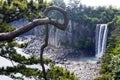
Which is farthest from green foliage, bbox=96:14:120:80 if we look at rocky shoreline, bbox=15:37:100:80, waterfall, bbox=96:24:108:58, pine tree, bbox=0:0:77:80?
pine tree, bbox=0:0:77:80

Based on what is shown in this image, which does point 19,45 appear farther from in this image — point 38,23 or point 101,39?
point 101,39

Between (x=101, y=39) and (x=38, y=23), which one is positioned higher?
(x=38, y=23)

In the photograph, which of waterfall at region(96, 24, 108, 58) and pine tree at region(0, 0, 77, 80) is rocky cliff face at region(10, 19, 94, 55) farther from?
pine tree at region(0, 0, 77, 80)

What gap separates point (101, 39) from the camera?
59.5 m

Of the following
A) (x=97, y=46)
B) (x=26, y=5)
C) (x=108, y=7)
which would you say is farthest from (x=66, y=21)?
Answer: (x=108, y=7)

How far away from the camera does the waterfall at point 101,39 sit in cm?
5738

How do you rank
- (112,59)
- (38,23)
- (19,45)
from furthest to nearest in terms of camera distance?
(112,59), (19,45), (38,23)

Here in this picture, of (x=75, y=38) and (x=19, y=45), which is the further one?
(x=75, y=38)

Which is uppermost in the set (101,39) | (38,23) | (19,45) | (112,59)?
(38,23)

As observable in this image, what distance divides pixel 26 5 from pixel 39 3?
1.68ft

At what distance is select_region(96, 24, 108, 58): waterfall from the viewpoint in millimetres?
57375

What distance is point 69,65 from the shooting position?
46969mm

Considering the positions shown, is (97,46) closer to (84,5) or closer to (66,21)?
(84,5)

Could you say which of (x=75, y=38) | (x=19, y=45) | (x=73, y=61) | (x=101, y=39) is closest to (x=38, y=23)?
(x=19, y=45)
